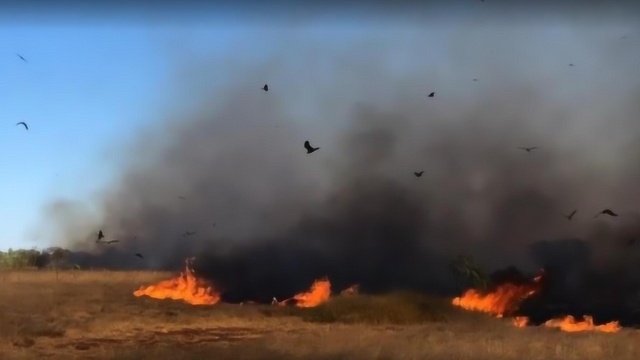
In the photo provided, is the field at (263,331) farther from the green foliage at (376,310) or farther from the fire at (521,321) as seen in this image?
the fire at (521,321)

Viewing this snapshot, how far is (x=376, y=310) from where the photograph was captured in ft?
93.0

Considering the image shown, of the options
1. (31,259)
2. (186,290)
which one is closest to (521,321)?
(186,290)

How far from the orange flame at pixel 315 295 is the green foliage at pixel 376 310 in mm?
921

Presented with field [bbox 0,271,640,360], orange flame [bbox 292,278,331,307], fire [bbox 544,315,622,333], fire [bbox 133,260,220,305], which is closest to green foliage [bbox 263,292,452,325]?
field [bbox 0,271,640,360]

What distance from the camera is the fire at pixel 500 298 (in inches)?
1194

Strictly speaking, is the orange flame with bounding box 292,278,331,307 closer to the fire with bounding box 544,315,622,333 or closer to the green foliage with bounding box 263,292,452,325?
the green foliage with bounding box 263,292,452,325

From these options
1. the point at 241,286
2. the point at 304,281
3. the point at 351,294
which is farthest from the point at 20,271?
the point at 351,294

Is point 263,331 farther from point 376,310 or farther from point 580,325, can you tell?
point 580,325

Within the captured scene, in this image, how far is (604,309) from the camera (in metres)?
30.4

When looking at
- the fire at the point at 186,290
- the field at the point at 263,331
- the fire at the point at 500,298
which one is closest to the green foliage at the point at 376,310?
the field at the point at 263,331

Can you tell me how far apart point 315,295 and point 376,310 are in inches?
206

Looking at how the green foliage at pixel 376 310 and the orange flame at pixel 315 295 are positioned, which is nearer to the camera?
the green foliage at pixel 376 310

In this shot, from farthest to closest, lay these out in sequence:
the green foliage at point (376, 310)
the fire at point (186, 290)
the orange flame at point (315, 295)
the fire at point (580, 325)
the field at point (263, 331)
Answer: the fire at point (186, 290) → the orange flame at point (315, 295) → the green foliage at point (376, 310) → the fire at point (580, 325) → the field at point (263, 331)

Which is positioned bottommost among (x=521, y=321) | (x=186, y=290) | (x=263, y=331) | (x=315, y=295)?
(x=521, y=321)
